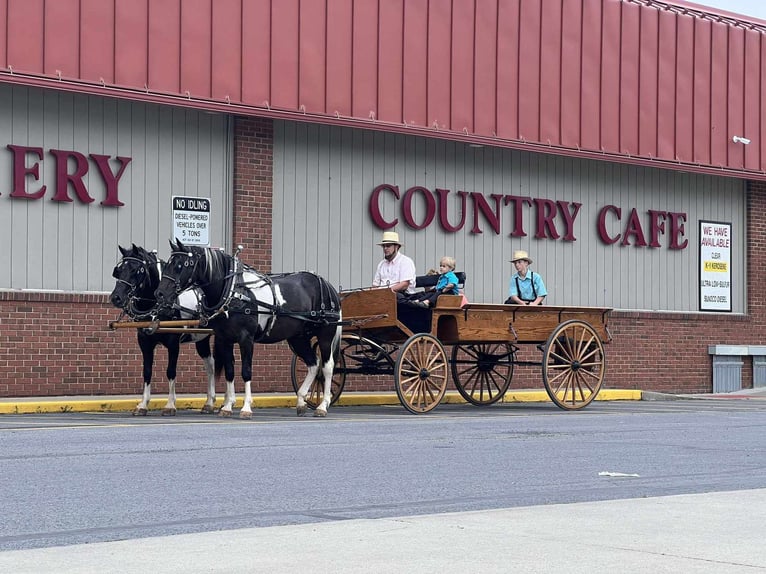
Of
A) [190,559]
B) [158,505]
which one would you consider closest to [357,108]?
[158,505]

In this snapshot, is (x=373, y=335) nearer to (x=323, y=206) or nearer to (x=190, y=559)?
(x=323, y=206)

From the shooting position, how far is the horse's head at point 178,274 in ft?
54.3

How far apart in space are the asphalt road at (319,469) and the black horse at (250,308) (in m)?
0.86

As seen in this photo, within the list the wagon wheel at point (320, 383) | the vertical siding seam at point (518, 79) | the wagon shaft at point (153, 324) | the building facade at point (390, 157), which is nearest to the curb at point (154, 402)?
the wagon wheel at point (320, 383)

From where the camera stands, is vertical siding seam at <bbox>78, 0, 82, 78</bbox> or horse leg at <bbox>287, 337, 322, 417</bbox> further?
vertical siding seam at <bbox>78, 0, 82, 78</bbox>

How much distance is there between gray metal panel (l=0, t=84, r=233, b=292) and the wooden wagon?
333 centimetres

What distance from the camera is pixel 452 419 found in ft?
56.4

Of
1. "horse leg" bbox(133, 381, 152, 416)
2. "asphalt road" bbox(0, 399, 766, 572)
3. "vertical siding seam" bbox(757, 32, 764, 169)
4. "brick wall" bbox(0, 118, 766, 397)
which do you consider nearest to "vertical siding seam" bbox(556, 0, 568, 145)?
"brick wall" bbox(0, 118, 766, 397)

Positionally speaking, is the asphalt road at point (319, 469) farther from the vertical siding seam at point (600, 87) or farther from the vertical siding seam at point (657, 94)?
the vertical siding seam at point (657, 94)

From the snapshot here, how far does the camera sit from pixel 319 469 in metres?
11.1

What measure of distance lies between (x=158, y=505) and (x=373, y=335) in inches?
387

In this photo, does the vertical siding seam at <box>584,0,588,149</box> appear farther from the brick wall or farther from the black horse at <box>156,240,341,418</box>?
the black horse at <box>156,240,341,418</box>

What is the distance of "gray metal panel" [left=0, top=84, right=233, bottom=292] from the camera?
1939 cm

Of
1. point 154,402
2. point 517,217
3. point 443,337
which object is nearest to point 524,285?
point 443,337
